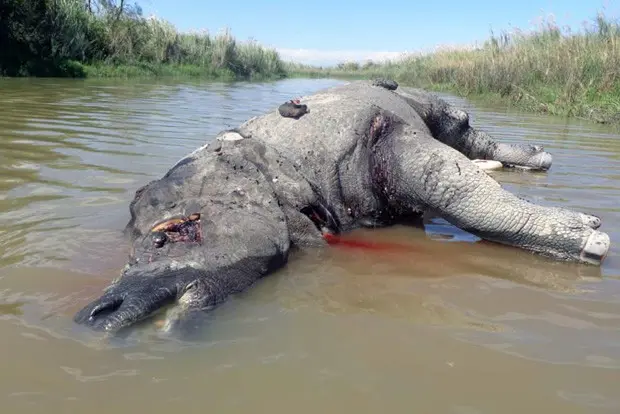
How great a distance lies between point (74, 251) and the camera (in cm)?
282

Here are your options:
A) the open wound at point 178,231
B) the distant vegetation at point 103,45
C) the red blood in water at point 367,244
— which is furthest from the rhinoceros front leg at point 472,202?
the distant vegetation at point 103,45

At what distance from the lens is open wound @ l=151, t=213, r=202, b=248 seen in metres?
2.43

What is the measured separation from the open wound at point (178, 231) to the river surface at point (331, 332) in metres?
0.32

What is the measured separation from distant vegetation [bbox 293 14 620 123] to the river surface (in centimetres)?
659

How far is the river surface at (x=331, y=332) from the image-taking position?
1.67m

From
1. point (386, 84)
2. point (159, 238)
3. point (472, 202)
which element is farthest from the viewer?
point (386, 84)

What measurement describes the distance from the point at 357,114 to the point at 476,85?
12.2 meters

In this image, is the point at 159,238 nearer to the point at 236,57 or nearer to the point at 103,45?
the point at 103,45

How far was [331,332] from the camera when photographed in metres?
2.08

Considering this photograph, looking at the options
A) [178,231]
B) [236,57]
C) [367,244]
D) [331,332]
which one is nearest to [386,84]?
[367,244]

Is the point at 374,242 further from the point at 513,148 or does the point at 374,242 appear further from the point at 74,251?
the point at 513,148

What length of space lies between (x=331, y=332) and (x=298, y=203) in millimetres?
1036

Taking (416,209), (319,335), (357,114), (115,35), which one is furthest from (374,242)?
(115,35)

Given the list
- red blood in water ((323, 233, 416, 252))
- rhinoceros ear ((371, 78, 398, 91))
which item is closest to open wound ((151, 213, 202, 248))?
red blood in water ((323, 233, 416, 252))
